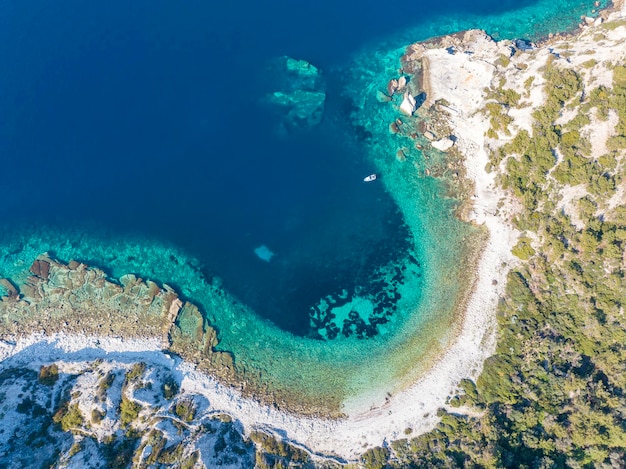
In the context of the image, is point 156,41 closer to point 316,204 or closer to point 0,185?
point 0,185

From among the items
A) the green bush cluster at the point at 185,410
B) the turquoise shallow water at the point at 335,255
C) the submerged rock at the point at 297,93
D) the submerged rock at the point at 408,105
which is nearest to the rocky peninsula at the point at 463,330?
the green bush cluster at the point at 185,410

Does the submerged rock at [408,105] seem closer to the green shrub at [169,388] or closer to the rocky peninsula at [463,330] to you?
the rocky peninsula at [463,330]

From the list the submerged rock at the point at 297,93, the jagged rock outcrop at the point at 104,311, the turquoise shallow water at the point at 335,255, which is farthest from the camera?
the submerged rock at the point at 297,93

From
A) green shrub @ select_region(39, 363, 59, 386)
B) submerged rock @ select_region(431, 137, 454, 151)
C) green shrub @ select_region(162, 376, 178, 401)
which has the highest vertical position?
submerged rock @ select_region(431, 137, 454, 151)

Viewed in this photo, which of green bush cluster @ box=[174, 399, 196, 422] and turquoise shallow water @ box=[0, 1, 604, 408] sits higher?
turquoise shallow water @ box=[0, 1, 604, 408]

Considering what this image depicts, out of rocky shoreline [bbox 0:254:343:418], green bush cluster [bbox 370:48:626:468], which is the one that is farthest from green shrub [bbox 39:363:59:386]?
green bush cluster [bbox 370:48:626:468]

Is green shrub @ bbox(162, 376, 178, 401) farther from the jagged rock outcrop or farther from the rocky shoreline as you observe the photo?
the jagged rock outcrop
